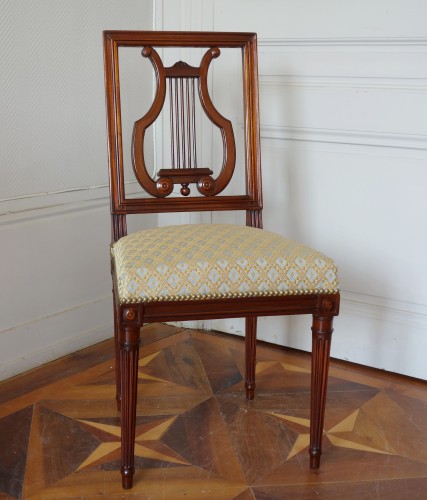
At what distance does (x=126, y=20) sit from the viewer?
2.36m

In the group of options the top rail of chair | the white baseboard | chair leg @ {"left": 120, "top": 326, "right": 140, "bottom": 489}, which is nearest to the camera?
chair leg @ {"left": 120, "top": 326, "right": 140, "bottom": 489}

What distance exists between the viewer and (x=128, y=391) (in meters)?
1.52

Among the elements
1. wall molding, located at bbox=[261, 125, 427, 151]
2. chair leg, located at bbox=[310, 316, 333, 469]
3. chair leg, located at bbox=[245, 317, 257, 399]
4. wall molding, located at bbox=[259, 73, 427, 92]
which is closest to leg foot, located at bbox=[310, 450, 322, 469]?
chair leg, located at bbox=[310, 316, 333, 469]

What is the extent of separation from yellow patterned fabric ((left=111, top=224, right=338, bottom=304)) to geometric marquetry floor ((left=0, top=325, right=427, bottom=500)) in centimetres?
43

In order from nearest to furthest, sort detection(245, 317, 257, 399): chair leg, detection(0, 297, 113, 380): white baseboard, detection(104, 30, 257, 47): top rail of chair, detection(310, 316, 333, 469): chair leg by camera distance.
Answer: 1. detection(310, 316, 333, 469): chair leg
2. detection(104, 30, 257, 47): top rail of chair
3. detection(245, 317, 257, 399): chair leg
4. detection(0, 297, 113, 380): white baseboard

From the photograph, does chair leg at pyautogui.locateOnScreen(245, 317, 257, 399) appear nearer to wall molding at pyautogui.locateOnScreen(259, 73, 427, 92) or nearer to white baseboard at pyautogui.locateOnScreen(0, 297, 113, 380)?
white baseboard at pyautogui.locateOnScreen(0, 297, 113, 380)

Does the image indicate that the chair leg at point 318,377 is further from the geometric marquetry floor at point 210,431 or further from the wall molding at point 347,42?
the wall molding at point 347,42

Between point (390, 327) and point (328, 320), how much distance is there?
70cm

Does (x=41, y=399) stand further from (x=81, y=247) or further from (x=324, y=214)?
(x=324, y=214)

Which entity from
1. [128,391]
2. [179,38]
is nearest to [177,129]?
[179,38]

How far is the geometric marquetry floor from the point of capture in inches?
63.2

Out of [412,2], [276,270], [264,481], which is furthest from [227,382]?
[412,2]

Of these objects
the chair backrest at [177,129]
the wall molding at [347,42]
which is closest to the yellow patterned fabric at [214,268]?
the chair backrest at [177,129]

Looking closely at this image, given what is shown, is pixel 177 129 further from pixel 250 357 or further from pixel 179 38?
pixel 250 357
